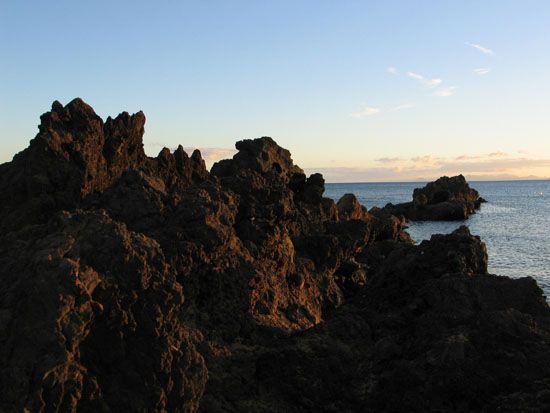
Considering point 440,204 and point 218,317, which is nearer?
point 218,317

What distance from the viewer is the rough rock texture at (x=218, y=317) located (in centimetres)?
883

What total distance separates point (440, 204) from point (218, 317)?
86.9 m

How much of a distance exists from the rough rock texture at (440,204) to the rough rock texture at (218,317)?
67.8 metres

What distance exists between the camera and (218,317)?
15383 mm

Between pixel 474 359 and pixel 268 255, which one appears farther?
pixel 268 255

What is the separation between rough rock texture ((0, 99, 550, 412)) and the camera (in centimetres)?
883

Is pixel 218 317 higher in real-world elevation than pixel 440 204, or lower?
higher

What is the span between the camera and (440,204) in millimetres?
97062

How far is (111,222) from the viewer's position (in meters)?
10.5

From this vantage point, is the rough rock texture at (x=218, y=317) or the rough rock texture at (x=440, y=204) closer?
the rough rock texture at (x=218, y=317)

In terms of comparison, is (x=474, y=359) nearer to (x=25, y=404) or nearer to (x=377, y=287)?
(x=377, y=287)

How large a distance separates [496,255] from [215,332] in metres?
41.6

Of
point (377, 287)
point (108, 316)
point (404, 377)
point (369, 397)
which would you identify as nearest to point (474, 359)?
point (404, 377)

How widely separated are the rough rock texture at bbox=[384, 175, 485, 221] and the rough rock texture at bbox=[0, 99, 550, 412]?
67801 mm
